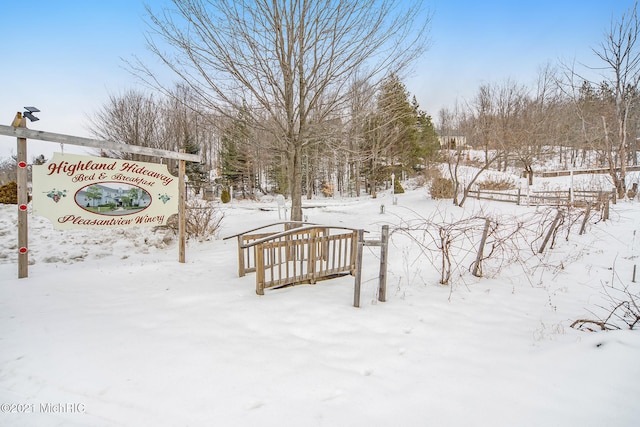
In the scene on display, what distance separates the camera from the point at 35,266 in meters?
5.61

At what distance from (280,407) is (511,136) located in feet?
66.8

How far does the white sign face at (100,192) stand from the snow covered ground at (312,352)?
3.31ft

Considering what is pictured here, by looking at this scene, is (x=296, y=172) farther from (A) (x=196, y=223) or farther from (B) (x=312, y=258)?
(B) (x=312, y=258)

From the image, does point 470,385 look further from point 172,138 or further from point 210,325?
point 172,138

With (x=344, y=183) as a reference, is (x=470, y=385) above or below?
below

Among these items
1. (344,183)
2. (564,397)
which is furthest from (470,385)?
(344,183)

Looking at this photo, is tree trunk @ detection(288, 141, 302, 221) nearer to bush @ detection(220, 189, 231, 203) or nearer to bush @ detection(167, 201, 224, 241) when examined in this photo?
bush @ detection(167, 201, 224, 241)

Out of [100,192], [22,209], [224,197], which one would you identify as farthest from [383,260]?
[224,197]

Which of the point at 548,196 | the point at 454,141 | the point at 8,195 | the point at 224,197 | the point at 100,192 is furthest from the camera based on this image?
→ the point at 454,141

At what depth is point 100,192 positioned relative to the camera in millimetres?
5188

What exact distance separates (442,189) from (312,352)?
656 inches

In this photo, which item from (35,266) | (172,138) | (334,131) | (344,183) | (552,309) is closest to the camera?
(552,309)

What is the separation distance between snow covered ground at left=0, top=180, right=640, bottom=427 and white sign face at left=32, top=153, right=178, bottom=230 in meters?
1.01

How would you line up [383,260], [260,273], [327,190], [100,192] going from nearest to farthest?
[383,260]
[260,273]
[100,192]
[327,190]
